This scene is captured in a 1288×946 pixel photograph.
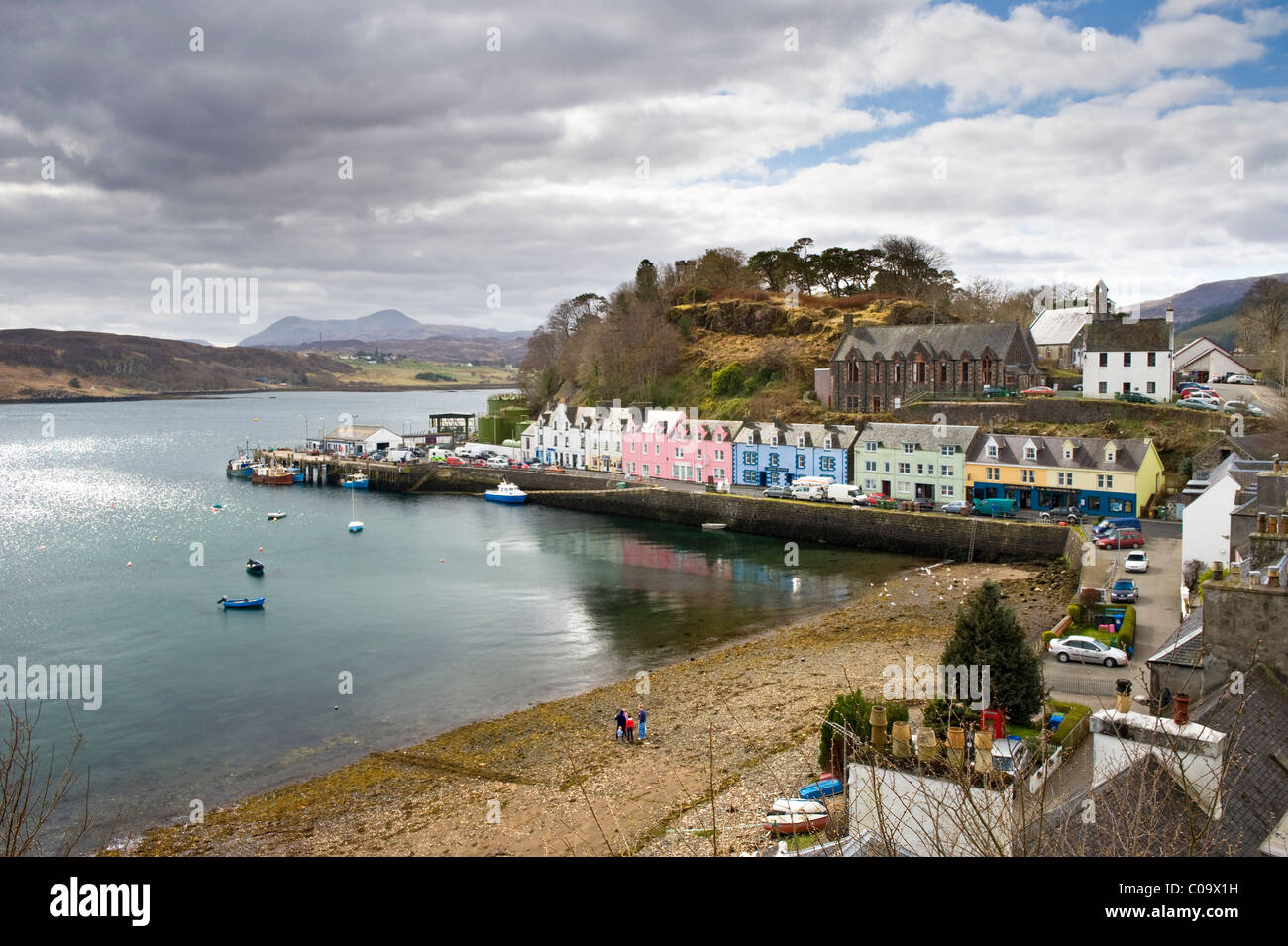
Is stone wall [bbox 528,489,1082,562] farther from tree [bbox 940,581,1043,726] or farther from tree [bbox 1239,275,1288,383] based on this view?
tree [bbox 1239,275,1288,383]

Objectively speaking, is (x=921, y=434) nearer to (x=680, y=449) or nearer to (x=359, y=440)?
(x=680, y=449)

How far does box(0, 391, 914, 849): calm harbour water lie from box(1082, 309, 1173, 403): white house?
16330 millimetres

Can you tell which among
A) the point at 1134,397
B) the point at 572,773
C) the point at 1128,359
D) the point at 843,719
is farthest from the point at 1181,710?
the point at 1128,359

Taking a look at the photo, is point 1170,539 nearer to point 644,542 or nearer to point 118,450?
point 644,542

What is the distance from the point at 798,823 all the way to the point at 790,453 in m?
34.2

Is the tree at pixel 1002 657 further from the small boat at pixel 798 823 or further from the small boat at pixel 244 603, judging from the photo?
the small boat at pixel 244 603

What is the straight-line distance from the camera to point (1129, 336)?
1698 inches

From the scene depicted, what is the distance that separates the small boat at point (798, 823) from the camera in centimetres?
1238

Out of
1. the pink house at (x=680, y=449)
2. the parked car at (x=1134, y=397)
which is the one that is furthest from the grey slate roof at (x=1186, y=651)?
the pink house at (x=680, y=449)

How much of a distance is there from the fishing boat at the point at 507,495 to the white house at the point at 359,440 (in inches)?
642
